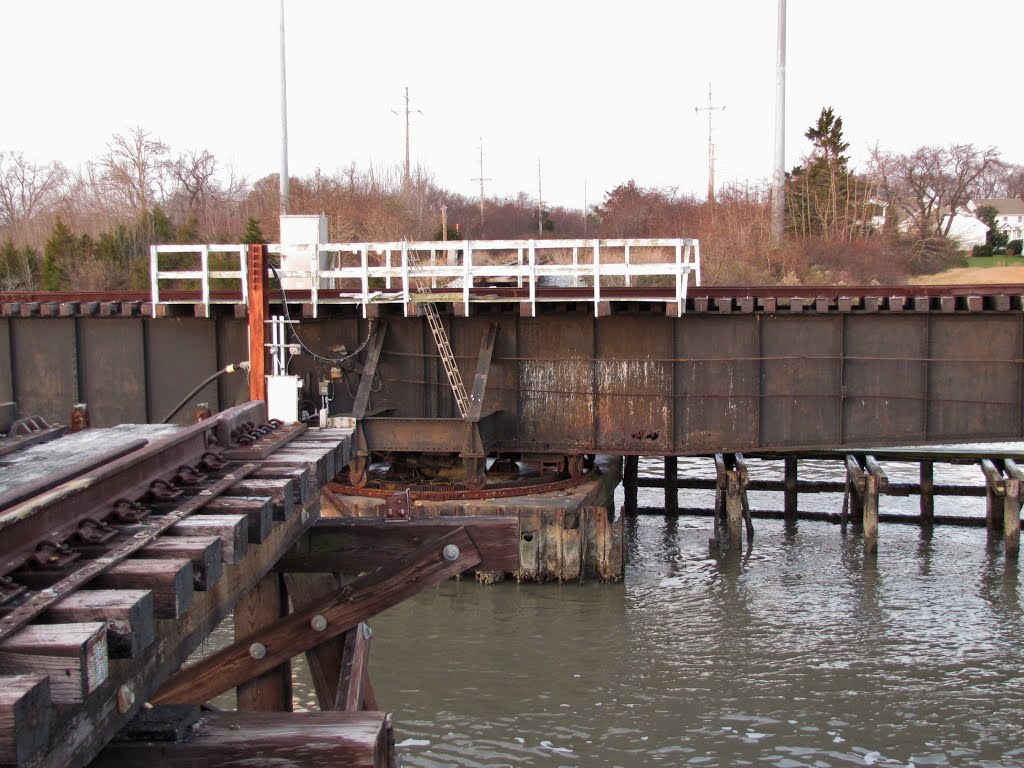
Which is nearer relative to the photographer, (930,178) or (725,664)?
(725,664)

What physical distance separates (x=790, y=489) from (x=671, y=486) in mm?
2534

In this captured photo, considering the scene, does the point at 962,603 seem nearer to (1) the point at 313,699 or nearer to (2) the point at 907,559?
(2) the point at 907,559

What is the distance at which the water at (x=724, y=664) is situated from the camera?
11930 mm

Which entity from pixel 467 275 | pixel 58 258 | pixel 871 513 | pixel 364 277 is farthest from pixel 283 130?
pixel 871 513

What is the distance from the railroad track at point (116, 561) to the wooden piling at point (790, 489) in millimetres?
16618

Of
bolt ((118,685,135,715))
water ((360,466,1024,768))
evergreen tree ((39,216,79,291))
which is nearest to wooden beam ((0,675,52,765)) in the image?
bolt ((118,685,135,715))

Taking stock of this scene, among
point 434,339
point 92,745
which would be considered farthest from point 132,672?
point 434,339

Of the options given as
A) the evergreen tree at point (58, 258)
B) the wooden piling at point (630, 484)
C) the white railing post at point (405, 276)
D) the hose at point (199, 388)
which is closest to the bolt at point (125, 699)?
the hose at point (199, 388)

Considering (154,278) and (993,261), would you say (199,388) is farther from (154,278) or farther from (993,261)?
(993,261)

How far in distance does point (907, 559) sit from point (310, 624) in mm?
15385

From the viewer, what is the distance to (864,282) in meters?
40.2

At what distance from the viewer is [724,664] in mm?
14211

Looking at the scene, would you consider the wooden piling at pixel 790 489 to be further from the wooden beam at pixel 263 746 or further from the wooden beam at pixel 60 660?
the wooden beam at pixel 60 660

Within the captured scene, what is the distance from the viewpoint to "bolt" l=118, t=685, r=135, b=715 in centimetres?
409
